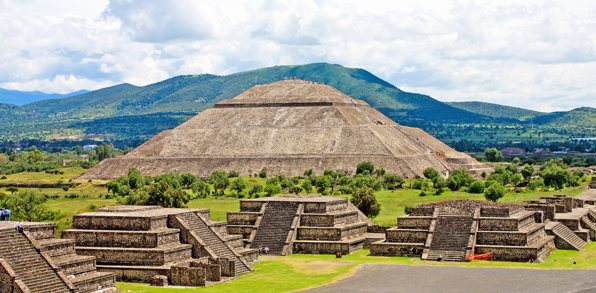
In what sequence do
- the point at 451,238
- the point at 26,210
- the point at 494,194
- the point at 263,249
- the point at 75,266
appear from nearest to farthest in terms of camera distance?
the point at 75,266, the point at 451,238, the point at 263,249, the point at 26,210, the point at 494,194

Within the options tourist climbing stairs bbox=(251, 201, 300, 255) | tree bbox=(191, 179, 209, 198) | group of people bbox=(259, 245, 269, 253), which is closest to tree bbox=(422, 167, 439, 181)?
tree bbox=(191, 179, 209, 198)

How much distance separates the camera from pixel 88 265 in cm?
3869

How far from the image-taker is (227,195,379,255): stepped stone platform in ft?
175

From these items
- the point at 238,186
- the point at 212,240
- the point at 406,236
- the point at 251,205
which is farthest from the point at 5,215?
the point at 238,186

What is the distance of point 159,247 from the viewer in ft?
142

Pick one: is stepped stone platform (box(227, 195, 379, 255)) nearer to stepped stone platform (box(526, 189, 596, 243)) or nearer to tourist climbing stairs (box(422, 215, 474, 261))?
tourist climbing stairs (box(422, 215, 474, 261))

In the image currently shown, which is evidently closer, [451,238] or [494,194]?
[451,238]

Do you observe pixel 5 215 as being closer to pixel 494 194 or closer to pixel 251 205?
pixel 251 205

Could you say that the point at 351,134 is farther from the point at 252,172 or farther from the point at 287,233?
the point at 287,233

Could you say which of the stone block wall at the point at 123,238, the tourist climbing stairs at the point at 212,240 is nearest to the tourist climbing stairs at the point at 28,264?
the stone block wall at the point at 123,238

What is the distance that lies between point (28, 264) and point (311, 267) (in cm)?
1762

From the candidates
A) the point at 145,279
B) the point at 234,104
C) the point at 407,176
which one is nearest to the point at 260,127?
the point at 234,104

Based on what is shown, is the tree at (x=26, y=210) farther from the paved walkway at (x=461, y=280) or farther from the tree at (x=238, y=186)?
the tree at (x=238, y=186)

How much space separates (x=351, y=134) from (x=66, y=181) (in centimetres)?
5255
